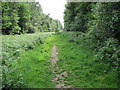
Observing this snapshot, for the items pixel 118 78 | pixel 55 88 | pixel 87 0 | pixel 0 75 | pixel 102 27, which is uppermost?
pixel 87 0

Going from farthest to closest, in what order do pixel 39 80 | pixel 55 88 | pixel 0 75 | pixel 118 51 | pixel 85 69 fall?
pixel 85 69 → pixel 39 80 → pixel 55 88 → pixel 118 51 → pixel 0 75

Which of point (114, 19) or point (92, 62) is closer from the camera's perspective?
point (114, 19)

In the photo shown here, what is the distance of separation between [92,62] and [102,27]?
2.62 meters

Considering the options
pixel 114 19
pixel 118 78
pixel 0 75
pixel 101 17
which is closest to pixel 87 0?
pixel 101 17

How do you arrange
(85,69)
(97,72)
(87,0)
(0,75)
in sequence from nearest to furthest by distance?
(0,75)
(97,72)
(85,69)
(87,0)

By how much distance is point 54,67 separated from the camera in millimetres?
7715

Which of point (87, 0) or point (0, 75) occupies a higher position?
point (87, 0)

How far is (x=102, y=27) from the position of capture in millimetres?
7262

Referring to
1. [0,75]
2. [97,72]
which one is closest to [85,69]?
[97,72]

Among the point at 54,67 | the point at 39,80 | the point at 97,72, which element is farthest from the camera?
the point at 54,67

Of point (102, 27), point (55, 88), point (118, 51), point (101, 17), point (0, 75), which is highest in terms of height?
point (101, 17)

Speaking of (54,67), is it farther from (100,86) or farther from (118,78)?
(118,78)

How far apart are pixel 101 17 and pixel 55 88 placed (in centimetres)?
540

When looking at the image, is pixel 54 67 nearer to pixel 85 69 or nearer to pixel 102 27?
pixel 85 69
